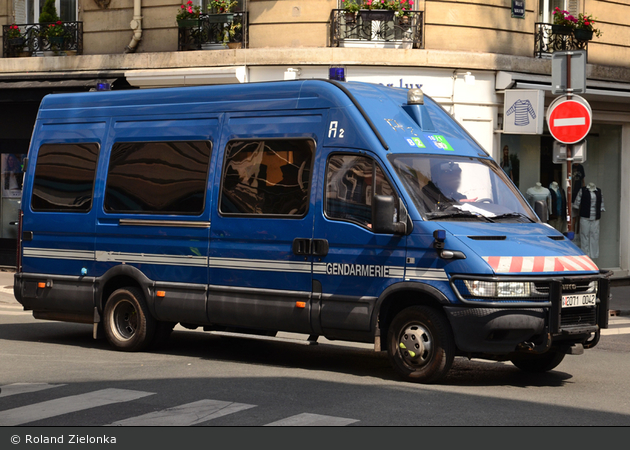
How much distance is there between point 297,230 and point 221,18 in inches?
393

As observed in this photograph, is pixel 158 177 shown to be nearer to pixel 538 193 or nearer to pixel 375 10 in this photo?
pixel 375 10

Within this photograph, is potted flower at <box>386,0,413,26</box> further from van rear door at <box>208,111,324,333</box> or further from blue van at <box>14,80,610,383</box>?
van rear door at <box>208,111,324,333</box>

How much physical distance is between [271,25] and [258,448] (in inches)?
509

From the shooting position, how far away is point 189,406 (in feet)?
A: 23.7

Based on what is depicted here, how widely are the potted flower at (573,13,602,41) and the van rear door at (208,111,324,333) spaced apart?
1155 centimetres

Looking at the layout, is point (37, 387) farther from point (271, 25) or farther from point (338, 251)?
point (271, 25)

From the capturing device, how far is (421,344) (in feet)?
27.5

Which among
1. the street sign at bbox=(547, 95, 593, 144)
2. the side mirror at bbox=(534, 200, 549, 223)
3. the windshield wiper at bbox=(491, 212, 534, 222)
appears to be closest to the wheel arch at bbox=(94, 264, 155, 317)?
the windshield wiper at bbox=(491, 212, 534, 222)

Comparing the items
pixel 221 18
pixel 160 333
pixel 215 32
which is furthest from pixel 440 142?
pixel 215 32

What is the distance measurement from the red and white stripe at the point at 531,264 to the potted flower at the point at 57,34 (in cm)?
1435

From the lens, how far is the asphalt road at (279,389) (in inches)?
270

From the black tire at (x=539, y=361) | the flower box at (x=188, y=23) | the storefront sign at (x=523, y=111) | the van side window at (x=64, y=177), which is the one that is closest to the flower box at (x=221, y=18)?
the flower box at (x=188, y=23)

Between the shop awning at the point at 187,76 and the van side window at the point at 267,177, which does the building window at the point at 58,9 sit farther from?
the van side window at the point at 267,177

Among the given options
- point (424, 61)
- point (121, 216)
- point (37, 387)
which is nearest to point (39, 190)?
point (121, 216)
